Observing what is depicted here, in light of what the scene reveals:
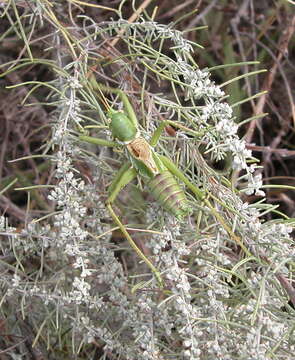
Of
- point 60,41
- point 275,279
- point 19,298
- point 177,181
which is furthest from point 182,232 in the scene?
point 60,41

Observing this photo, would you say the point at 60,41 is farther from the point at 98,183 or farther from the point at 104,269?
the point at 104,269

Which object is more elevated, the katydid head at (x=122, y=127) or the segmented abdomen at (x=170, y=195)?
the katydid head at (x=122, y=127)

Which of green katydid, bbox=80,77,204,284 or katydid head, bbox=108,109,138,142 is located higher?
katydid head, bbox=108,109,138,142
